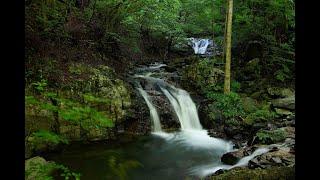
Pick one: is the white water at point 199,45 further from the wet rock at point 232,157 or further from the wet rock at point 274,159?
the wet rock at point 274,159

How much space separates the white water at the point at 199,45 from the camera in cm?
2325

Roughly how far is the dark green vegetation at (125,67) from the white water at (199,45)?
3066mm

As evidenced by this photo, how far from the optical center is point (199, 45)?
2398cm

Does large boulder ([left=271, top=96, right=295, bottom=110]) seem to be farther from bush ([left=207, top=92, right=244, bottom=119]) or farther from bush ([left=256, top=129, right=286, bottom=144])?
bush ([left=256, top=129, right=286, bottom=144])

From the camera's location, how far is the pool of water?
353 inches

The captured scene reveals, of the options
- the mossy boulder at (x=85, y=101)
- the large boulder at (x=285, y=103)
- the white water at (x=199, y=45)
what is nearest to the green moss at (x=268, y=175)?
the mossy boulder at (x=85, y=101)

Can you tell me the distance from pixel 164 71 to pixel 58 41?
7.07m

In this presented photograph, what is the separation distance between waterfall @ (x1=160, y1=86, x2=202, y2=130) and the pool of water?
2.70 ft

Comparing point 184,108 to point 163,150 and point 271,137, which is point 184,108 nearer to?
point 163,150

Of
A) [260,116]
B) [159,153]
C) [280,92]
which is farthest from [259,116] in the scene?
[159,153]

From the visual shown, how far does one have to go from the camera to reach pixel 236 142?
11812mm

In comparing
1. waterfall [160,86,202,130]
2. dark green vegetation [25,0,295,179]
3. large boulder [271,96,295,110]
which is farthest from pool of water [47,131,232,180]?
large boulder [271,96,295,110]
